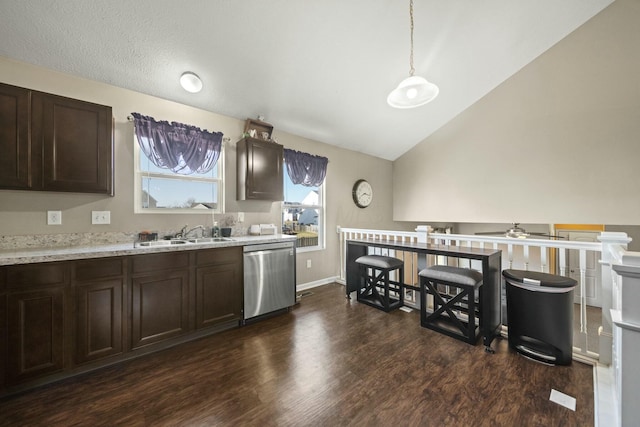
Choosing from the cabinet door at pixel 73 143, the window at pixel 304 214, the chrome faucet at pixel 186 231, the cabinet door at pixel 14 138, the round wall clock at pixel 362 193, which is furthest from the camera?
the round wall clock at pixel 362 193

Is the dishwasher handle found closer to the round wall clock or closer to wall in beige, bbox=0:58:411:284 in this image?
wall in beige, bbox=0:58:411:284

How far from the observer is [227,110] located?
3.18m

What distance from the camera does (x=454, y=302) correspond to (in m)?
2.51

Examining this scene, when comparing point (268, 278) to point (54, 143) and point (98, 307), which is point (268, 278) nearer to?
point (98, 307)

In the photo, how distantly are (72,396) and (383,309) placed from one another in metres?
2.92

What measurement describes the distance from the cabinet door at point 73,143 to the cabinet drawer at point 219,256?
1.03 m

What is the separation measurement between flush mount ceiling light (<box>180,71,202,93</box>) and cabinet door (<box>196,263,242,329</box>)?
1948 millimetres

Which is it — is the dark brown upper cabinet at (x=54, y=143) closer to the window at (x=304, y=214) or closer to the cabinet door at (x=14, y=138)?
the cabinet door at (x=14, y=138)

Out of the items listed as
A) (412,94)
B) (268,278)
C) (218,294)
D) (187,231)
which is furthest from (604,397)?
(187,231)

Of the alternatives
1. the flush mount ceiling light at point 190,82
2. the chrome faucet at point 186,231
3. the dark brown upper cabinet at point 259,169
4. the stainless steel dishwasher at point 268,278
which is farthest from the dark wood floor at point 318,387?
the flush mount ceiling light at point 190,82

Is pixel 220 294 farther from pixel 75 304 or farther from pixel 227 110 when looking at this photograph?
pixel 227 110

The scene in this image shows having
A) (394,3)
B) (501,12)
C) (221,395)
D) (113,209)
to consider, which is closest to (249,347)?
(221,395)

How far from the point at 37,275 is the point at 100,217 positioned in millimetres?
806

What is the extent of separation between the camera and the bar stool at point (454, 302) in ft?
7.73
